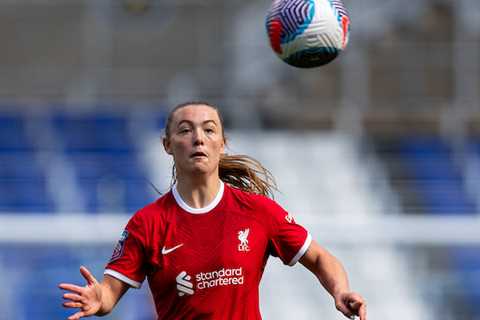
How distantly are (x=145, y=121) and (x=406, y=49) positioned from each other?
3400 mm

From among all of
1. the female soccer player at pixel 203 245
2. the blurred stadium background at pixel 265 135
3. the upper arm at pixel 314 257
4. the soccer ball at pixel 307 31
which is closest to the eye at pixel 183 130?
the female soccer player at pixel 203 245

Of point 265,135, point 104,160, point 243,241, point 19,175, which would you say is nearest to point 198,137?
point 243,241

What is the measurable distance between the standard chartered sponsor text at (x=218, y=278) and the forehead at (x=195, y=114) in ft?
2.16

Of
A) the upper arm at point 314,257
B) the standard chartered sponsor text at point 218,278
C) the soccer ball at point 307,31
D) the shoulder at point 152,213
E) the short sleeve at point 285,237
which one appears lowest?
the standard chartered sponsor text at point 218,278

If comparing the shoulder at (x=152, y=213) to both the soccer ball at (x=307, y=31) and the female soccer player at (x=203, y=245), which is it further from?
the soccer ball at (x=307, y=31)

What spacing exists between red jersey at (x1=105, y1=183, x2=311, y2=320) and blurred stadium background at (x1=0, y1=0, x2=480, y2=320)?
5709 millimetres

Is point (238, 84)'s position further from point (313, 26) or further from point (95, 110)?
point (313, 26)

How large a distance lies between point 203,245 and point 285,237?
1.27ft

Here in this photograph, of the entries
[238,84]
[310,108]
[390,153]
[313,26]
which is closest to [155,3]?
[238,84]

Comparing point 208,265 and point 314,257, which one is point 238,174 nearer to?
point 314,257

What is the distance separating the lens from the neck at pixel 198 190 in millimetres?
5070

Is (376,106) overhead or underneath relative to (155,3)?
underneath

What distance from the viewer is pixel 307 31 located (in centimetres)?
606

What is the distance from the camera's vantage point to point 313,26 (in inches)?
238
